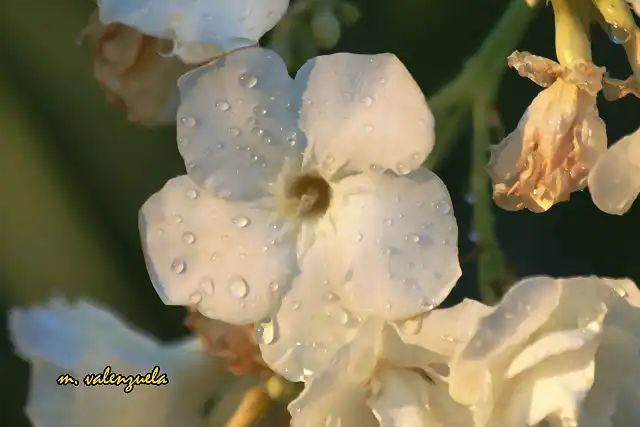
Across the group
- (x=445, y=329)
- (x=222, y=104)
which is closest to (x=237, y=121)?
(x=222, y=104)

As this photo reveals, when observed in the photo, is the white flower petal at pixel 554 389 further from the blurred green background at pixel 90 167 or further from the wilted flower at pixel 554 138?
the blurred green background at pixel 90 167

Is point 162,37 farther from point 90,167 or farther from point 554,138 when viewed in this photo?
point 90,167

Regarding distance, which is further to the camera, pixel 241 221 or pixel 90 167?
pixel 90 167

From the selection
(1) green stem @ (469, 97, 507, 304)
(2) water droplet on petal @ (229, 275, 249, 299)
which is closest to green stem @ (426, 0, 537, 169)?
(1) green stem @ (469, 97, 507, 304)

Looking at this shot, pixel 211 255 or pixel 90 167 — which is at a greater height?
pixel 211 255

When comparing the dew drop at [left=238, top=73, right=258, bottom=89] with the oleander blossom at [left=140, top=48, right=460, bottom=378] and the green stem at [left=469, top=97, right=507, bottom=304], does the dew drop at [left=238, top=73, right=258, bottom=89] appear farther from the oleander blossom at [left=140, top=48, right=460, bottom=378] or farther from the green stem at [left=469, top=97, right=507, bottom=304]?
the green stem at [left=469, top=97, right=507, bottom=304]

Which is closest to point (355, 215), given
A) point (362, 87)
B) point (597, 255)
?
point (362, 87)

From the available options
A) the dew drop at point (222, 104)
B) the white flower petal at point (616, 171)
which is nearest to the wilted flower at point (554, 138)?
the white flower petal at point (616, 171)
